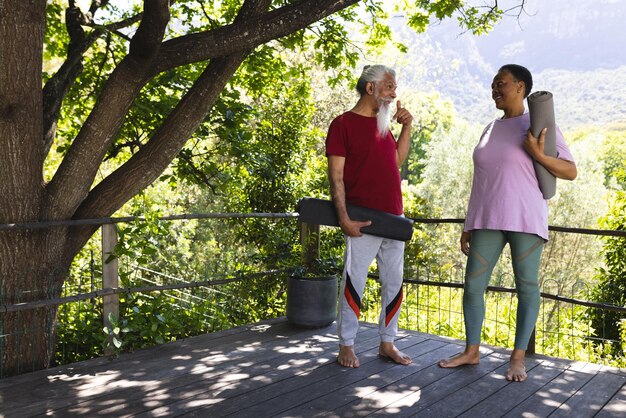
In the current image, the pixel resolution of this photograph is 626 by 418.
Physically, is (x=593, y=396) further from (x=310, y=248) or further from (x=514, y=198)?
(x=310, y=248)

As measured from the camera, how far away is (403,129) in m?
4.02

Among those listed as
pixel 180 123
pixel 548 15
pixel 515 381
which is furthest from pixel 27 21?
pixel 548 15

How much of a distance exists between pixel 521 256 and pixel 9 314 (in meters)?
3.19

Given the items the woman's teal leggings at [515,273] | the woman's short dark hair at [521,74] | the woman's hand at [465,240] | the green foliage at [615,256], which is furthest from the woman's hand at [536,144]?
the green foliage at [615,256]

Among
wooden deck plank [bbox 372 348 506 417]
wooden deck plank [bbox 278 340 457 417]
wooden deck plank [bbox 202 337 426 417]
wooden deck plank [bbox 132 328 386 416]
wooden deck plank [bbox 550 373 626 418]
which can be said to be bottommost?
wooden deck plank [bbox 550 373 626 418]

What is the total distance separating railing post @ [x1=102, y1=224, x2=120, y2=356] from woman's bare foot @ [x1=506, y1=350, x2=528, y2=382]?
250 cm

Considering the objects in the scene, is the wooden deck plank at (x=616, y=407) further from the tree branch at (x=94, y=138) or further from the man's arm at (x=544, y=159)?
the tree branch at (x=94, y=138)

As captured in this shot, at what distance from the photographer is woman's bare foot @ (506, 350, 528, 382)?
368 centimetres

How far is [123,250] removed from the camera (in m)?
4.08

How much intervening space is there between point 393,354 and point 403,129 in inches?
56.8

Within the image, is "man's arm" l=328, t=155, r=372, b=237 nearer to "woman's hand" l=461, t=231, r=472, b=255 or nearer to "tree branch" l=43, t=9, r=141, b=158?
"woman's hand" l=461, t=231, r=472, b=255

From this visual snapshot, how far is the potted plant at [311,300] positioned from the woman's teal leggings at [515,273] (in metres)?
1.29

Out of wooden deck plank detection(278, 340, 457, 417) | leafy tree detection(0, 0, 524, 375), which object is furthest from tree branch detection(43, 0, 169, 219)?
wooden deck plank detection(278, 340, 457, 417)

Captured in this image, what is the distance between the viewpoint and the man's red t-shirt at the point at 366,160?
3818mm
